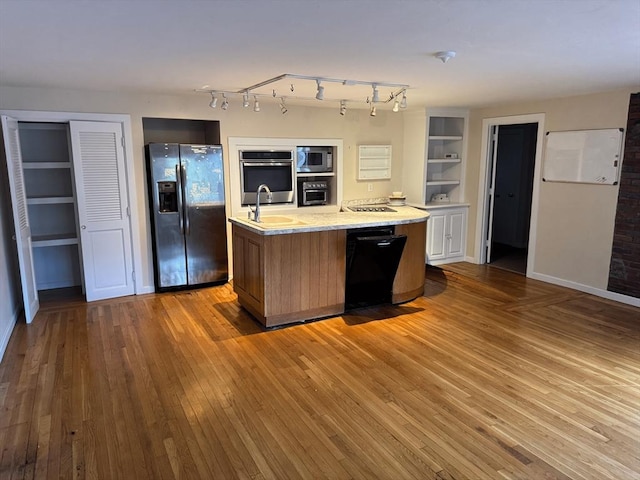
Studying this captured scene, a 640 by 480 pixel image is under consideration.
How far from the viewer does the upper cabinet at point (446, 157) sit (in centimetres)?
657

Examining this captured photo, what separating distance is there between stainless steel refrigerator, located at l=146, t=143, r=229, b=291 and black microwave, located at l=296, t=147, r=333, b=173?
1.19 meters

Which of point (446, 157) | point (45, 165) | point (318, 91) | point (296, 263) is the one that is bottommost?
point (296, 263)

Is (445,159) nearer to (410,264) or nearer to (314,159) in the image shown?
(314,159)

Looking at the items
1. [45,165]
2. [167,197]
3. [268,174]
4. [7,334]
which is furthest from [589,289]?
[45,165]

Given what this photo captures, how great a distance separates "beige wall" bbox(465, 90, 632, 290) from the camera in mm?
4816

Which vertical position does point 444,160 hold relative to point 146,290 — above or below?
above

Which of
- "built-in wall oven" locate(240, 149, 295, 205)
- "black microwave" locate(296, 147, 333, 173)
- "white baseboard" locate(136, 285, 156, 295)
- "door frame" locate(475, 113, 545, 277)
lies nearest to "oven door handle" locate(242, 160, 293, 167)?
"built-in wall oven" locate(240, 149, 295, 205)

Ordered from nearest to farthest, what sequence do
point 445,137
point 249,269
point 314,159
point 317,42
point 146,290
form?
point 317,42
point 249,269
point 146,290
point 314,159
point 445,137

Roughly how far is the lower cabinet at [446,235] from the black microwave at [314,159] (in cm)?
167

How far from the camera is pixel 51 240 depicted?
4957 mm

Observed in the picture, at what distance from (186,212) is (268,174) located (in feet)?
3.99

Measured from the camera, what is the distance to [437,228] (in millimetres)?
6465

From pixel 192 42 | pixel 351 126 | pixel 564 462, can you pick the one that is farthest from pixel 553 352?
pixel 351 126

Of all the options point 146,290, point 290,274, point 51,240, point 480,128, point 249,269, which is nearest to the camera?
point 290,274
